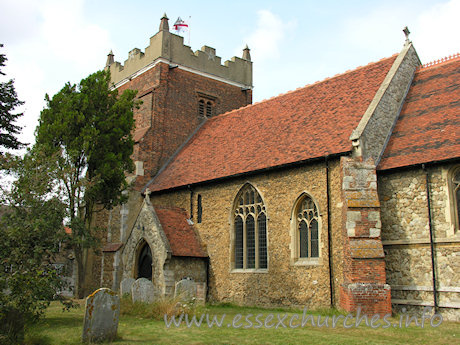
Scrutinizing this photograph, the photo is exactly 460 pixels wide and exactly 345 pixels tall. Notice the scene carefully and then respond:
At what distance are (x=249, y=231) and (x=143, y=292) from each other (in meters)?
5.11

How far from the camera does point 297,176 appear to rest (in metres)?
15.4

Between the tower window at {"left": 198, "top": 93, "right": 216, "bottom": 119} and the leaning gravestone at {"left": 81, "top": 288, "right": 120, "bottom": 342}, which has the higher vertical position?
the tower window at {"left": 198, "top": 93, "right": 216, "bottom": 119}

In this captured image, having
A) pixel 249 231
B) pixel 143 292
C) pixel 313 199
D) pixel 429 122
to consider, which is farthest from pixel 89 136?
pixel 429 122

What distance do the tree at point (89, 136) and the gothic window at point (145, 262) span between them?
2.08 m

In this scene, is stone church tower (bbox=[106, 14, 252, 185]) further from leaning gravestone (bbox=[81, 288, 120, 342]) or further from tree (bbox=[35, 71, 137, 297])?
leaning gravestone (bbox=[81, 288, 120, 342])

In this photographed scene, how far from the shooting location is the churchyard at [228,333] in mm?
8656

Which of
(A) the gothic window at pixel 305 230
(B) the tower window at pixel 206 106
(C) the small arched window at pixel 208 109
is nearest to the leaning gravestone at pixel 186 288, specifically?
(A) the gothic window at pixel 305 230

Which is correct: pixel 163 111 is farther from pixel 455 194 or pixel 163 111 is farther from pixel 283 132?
pixel 455 194

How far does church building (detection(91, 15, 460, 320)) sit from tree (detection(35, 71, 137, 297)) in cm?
183

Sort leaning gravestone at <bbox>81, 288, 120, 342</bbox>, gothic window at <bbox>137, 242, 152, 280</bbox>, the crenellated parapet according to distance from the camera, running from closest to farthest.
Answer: leaning gravestone at <bbox>81, 288, 120, 342</bbox>
gothic window at <bbox>137, 242, 152, 280</bbox>
the crenellated parapet

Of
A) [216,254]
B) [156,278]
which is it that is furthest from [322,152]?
[156,278]

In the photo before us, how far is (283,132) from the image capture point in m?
18.0

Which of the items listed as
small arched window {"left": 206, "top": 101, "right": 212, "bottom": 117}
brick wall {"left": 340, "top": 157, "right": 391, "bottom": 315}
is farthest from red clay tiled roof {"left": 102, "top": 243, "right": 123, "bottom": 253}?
brick wall {"left": 340, "top": 157, "right": 391, "bottom": 315}

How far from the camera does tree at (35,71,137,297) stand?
1591cm
